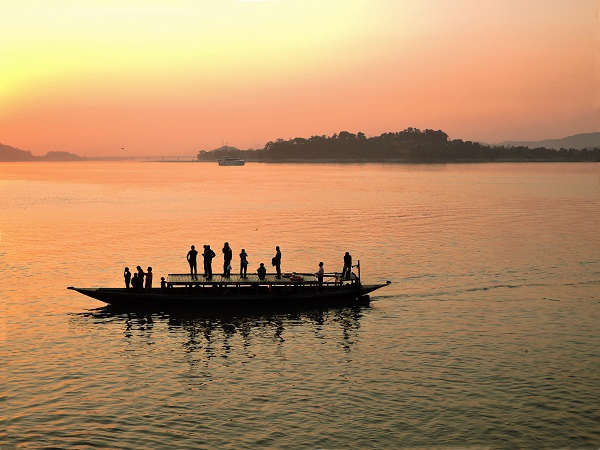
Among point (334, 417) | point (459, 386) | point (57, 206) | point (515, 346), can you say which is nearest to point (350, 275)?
point (515, 346)

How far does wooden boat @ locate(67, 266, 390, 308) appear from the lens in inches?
1694

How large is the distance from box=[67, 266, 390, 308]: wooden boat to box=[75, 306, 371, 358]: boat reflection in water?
0.56 metres

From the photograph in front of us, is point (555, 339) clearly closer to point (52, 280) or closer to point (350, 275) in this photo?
point (350, 275)

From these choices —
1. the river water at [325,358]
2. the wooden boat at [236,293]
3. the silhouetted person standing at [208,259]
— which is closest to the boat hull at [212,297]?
the wooden boat at [236,293]

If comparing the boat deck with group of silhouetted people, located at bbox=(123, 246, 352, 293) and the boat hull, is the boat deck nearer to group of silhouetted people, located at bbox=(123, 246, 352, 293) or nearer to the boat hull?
group of silhouetted people, located at bbox=(123, 246, 352, 293)

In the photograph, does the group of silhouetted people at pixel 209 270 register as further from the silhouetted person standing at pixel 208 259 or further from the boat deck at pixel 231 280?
the boat deck at pixel 231 280

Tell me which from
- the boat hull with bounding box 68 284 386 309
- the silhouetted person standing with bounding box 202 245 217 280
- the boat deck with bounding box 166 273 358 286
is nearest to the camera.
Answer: the boat hull with bounding box 68 284 386 309

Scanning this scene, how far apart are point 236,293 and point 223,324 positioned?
352 cm

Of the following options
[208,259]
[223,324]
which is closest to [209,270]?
[208,259]

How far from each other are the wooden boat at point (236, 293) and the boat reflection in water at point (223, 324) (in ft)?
1.84

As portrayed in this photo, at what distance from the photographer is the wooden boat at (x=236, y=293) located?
43031 mm

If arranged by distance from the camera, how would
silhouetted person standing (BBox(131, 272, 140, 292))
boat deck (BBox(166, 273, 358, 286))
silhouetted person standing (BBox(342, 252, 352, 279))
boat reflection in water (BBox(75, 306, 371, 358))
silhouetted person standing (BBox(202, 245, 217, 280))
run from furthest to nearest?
silhouetted person standing (BBox(342, 252, 352, 279))
silhouetted person standing (BBox(202, 245, 217, 280))
boat deck (BBox(166, 273, 358, 286))
silhouetted person standing (BBox(131, 272, 140, 292))
boat reflection in water (BBox(75, 306, 371, 358))

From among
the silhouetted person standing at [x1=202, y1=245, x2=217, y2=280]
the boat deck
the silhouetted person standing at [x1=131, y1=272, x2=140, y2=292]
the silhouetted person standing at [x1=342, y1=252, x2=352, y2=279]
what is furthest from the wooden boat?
the silhouetted person standing at [x1=342, y1=252, x2=352, y2=279]

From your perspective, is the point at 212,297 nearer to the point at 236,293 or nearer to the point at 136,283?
the point at 236,293
